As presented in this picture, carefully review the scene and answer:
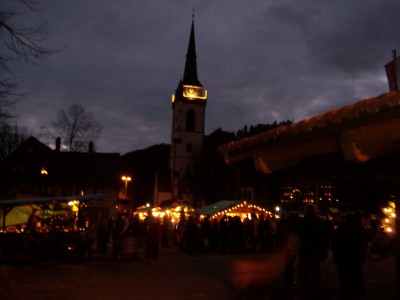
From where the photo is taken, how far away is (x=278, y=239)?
997 cm

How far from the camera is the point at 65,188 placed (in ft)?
154

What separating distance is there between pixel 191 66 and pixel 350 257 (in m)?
75.3

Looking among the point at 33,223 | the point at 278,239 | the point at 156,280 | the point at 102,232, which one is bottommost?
the point at 156,280

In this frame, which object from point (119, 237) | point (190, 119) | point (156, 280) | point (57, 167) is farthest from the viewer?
point (190, 119)

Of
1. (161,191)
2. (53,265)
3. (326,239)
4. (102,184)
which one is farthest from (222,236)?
(161,191)

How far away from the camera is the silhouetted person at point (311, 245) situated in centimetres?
695

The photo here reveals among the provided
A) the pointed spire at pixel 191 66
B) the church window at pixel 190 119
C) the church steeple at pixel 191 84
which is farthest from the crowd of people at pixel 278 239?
the pointed spire at pixel 191 66

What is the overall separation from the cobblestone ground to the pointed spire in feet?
210

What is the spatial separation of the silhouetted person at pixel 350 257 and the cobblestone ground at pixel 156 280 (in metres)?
2.31

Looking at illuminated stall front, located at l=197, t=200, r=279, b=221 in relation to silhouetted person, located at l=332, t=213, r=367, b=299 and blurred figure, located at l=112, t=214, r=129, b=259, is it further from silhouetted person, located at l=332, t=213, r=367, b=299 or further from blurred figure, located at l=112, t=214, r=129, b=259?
silhouetted person, located at l=332, t=213, r=367, b=299

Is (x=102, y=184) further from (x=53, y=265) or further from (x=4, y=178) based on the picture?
(x=53, y=265)

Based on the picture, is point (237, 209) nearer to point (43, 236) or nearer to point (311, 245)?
point (43, 236)

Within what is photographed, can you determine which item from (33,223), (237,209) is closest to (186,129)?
(237,209)

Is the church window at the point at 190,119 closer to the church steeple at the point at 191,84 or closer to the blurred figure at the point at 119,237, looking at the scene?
the church steeple at the point at 191,84
